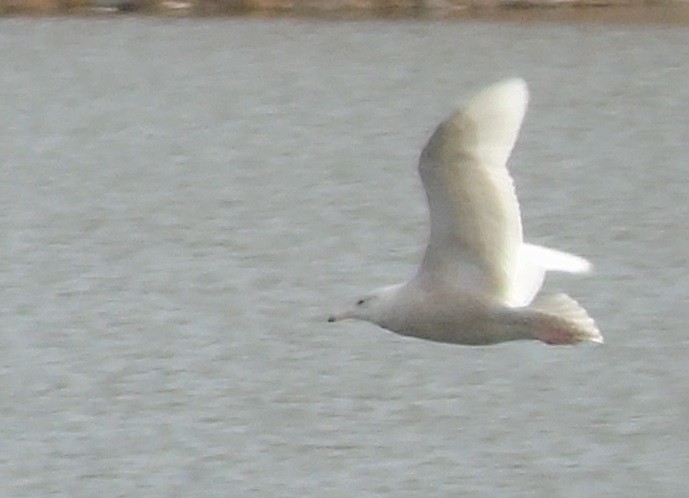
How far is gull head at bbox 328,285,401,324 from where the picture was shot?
390cm

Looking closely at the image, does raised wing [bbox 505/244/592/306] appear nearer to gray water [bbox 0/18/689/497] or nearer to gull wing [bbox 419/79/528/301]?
gull wing [bbox 419/79/528/301]

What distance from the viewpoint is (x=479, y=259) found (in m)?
3.78

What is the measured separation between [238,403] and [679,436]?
1.46 metres

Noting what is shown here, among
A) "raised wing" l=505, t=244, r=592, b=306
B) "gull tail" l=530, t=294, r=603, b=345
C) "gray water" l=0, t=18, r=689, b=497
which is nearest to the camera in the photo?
"gull tail" l=530, t=294, r=603, b=345

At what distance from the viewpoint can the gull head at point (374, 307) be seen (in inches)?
154

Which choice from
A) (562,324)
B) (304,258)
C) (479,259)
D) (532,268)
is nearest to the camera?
(562,324)

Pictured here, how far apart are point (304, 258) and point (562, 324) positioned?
5.54 meters

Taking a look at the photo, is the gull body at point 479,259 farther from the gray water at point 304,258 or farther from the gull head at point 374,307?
the gray water at point 304,258

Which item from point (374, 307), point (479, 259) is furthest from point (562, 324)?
point (374, 307)

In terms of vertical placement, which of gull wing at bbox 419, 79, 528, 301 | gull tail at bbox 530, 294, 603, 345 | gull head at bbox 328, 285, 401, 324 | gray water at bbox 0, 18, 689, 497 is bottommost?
gray water at bbox 0, 18, 689, 497

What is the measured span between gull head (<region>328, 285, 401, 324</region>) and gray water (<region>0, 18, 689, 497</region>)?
2.27 m

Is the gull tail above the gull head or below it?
above

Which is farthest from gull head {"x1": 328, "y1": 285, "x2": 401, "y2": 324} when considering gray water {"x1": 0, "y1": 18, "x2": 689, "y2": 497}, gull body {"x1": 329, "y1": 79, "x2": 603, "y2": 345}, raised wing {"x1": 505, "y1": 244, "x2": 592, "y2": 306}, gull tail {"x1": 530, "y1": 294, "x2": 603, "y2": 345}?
gray water {"x1": 0, "y1": 18, "x2": 689, "y2": 497}

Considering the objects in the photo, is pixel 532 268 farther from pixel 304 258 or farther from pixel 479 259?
pixel 304 258
